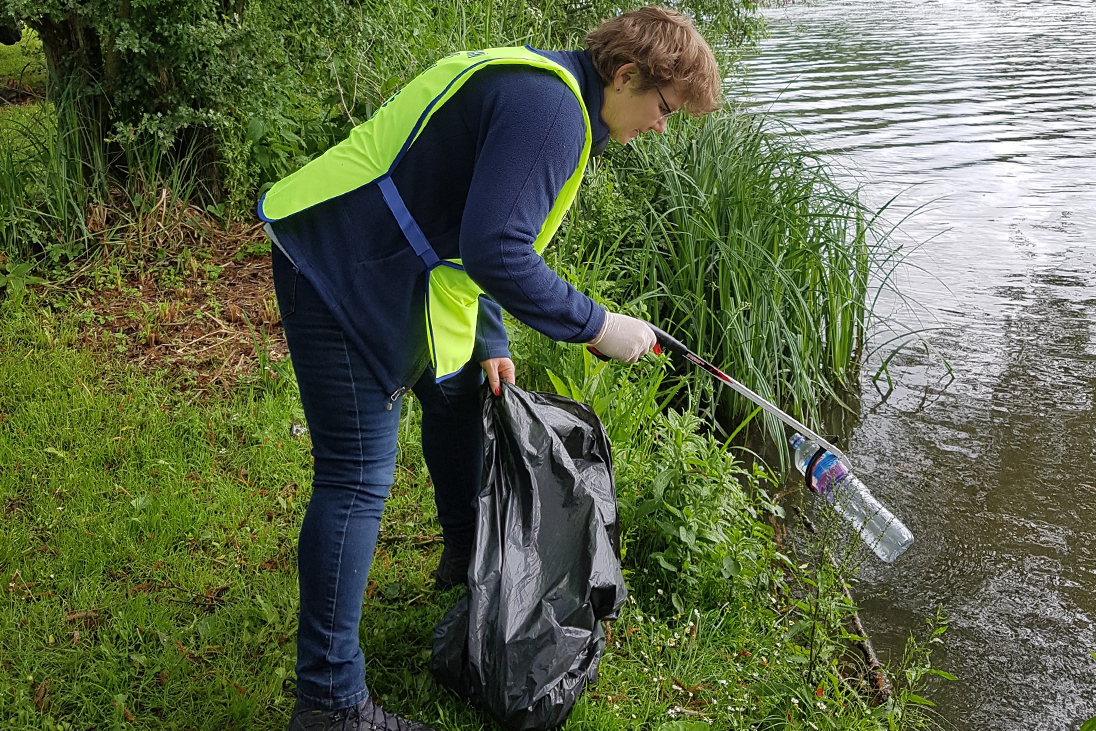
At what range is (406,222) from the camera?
178 centimetres

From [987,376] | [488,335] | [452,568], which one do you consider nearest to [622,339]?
[488,335]

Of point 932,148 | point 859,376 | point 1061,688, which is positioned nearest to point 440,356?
point 1061,688

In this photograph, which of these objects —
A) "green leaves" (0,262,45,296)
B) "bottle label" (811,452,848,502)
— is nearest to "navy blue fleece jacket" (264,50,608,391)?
"bottle label" (811,452,848,502)

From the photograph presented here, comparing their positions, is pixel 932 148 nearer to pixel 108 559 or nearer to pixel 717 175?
pixel 717 175

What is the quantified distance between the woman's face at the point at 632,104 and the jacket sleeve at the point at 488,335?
1.82ft

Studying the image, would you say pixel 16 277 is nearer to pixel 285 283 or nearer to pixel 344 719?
pixel 285 283

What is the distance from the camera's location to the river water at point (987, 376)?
9.77ft

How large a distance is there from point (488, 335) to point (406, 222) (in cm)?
55

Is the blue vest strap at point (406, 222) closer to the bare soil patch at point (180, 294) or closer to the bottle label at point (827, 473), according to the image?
the bottle label at point (827, 473)

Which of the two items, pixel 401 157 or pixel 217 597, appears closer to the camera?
pixel 401 157

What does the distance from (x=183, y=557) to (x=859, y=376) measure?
3605 millimetres

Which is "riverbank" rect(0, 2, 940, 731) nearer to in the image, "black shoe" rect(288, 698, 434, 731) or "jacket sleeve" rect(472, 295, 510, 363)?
"black shoe" rect(288, 698, 434, 731)

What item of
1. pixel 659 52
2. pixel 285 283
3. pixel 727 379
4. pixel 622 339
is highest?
pixel 659 52

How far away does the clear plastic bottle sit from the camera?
2.75 m
